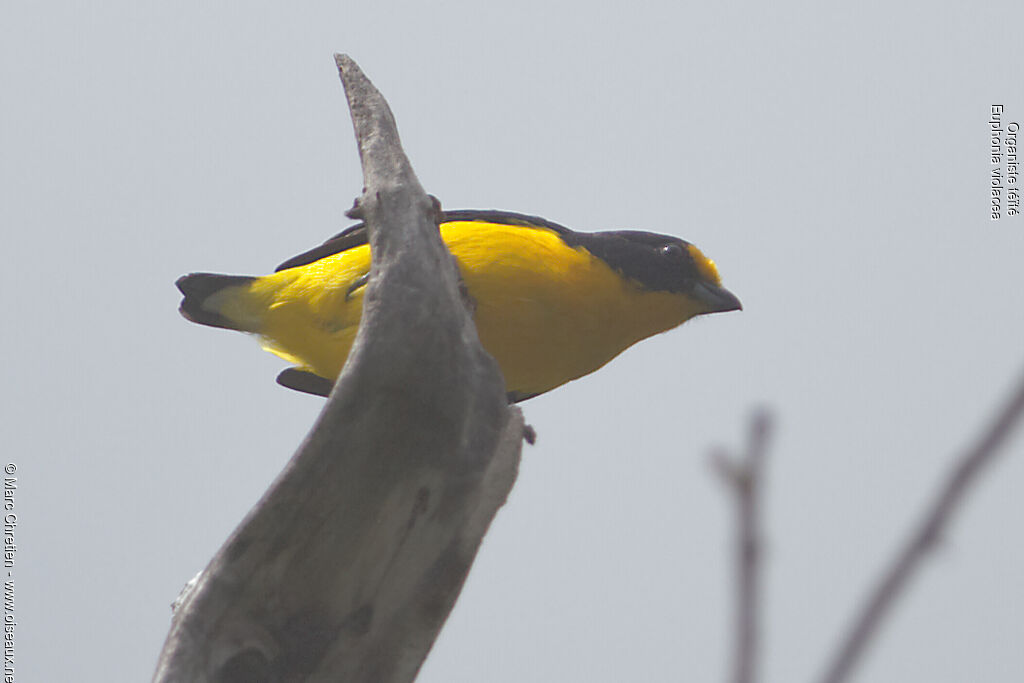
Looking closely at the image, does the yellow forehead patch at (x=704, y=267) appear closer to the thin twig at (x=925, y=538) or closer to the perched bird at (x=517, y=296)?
the perched bird at (x=517, y=296)

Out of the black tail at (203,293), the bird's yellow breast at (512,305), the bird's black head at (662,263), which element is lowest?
the black tail at (203,293)

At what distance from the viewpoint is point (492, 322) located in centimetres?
418

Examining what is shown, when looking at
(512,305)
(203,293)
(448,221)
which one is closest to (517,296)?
(512,305)

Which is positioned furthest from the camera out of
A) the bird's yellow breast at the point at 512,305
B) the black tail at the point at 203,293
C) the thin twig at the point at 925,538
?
the black tail at the point at 203,293

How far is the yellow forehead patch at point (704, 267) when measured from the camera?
16.5ft

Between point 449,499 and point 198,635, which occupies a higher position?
point 449,499

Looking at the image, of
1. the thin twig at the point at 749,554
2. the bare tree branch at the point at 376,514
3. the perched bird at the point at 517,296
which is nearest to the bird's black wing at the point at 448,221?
the perched bird at the point at 517,296

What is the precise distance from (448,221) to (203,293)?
1.18 m

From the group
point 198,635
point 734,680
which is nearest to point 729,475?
point 734,680

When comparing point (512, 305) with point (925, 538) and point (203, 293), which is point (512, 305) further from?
point (925, 538)

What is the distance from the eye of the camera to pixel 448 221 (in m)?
4.80

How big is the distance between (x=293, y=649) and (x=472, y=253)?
2.09 metres

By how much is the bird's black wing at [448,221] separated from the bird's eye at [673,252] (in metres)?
0.43

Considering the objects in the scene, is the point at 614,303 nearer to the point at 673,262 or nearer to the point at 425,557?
the point at 673,262
